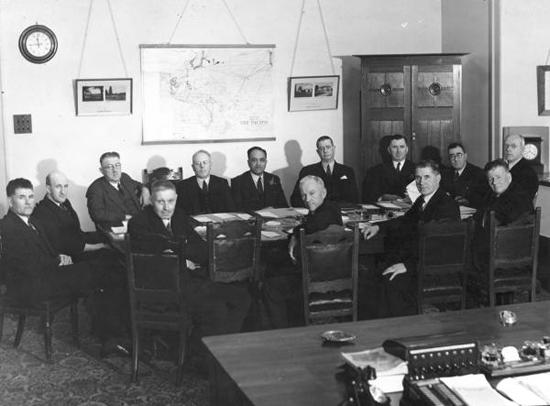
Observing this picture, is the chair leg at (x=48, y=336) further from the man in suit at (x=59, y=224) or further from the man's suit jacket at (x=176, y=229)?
the man in suit at (x=59, y=224)

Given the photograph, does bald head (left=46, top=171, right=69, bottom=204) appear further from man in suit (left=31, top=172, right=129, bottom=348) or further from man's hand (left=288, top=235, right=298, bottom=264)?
man's hand (left=288, top=235, right=298, bottom=264)

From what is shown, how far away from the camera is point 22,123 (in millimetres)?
8727

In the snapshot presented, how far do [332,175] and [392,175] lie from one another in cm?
65

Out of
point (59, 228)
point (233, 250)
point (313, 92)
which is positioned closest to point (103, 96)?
point (313, 92)

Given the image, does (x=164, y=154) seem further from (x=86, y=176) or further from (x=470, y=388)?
(x=470, y=388)

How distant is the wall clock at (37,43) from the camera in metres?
8.62

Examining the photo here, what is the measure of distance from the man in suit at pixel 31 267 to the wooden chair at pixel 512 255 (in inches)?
114

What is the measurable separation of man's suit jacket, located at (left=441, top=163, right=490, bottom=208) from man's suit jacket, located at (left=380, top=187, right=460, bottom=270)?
2.31 meters

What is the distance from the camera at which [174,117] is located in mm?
9258

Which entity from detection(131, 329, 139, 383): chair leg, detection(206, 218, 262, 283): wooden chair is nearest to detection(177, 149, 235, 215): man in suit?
detection(206, 218, 262, 283): wooden chair

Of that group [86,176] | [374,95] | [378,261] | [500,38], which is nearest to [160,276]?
[378,261]

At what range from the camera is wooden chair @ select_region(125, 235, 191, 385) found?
515 centimetres

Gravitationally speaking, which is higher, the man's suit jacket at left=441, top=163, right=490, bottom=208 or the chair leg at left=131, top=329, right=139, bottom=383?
the man's suit jacket at left=441, top=163, right=490, bottom=208

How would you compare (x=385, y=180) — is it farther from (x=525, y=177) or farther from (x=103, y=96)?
(x=103, y=96)
